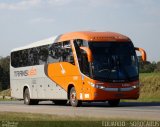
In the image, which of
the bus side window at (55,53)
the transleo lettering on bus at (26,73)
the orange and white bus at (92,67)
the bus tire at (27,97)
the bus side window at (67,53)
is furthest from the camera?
the bus tire at (27,97)

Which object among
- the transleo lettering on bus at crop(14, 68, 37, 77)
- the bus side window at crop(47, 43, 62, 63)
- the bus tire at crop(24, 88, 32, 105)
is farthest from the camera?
the bus tire at crop(24, 88, 32, 105)

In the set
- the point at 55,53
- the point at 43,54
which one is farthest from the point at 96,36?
the point at 43,54

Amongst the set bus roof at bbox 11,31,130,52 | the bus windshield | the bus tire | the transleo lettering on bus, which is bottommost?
Result: the bus tire

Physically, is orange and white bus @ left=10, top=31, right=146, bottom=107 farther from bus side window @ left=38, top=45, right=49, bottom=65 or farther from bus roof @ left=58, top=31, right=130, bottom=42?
bus side window @ left=38, top=45, right=49, bottom=65

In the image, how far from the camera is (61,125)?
1662 centimetres

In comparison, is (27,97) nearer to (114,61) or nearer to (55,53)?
(55,53)

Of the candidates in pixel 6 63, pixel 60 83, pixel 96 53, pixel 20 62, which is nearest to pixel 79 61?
pixel 96 53

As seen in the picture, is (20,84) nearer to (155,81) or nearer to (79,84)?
(79,84)

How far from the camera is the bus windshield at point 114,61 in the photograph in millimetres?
28219

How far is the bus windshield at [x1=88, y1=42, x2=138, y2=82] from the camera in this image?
28219mm

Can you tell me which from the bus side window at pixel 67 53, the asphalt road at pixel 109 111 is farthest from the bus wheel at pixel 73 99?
the bus side window at pixel 67 53

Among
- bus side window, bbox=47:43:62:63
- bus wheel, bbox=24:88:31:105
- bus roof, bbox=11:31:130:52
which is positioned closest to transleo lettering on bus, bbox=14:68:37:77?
bus wheel, bbox=24:88:31:105

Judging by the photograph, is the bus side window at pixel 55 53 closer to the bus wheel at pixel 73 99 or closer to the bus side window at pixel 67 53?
the bus side window at pixel 67 53

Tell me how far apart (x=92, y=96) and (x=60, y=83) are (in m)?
3.83
